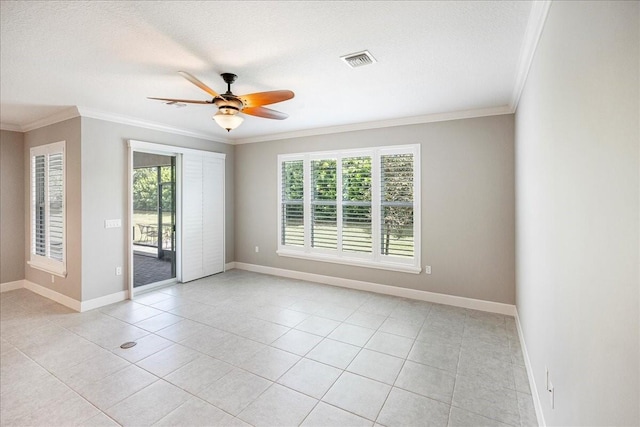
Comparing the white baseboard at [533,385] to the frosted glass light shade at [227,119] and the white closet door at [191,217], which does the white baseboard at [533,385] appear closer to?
the frosted glass light shade at [227,119]

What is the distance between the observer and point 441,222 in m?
4.46

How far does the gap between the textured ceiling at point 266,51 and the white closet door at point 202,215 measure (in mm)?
1819

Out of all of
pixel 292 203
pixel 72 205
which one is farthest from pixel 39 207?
pixel 292 203

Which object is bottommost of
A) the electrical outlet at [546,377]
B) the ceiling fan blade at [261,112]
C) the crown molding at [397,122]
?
the electrical outlet at [546,377]

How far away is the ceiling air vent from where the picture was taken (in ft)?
8.38

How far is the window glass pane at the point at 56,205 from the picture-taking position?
4527 mm

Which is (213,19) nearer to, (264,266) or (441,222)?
(441,222)

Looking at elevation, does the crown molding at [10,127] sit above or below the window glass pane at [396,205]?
above

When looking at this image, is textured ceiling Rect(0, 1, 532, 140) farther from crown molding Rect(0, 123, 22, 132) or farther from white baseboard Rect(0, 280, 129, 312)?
white baseboard Rect(0, 280, 129, 312)

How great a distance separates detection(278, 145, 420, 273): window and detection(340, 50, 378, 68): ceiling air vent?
216 centimetres

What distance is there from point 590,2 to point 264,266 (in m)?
5.78

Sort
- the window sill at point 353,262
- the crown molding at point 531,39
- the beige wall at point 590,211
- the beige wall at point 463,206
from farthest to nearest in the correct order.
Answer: the window sill at point 353,262, the beige wall at point 463,206, the crown molding at point 531,39, the beige wall at point 590,211

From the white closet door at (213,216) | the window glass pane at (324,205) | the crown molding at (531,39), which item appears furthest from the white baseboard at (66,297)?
the crown molding at (531,39)

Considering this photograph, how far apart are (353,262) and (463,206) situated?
1.91m
